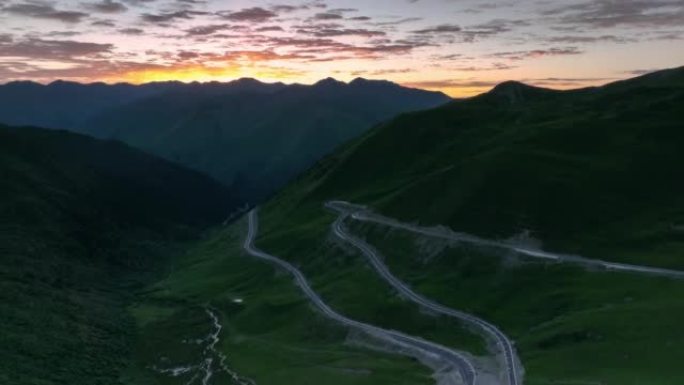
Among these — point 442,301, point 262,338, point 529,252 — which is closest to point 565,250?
Result: point 529,252

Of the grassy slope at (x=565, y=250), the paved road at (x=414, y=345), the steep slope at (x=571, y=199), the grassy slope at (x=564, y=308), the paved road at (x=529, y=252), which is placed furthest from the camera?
the steep slope at (x=571, y=199)

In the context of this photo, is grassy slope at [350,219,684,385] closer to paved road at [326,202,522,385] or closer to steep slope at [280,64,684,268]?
paved road at [326,202,522,385]

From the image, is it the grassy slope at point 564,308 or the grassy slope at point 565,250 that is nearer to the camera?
the grassy slope at point 564,308

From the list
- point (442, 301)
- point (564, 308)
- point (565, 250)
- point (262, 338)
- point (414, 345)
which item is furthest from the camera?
point (565, 250)

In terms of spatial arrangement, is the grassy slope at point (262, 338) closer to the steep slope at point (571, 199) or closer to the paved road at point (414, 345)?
the paved road at point (414, 345)

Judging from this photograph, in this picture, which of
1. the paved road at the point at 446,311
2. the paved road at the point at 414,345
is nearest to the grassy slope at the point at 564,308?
the paved road at the point at 446,311

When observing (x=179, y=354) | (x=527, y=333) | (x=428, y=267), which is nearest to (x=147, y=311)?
(x=179, y=354)

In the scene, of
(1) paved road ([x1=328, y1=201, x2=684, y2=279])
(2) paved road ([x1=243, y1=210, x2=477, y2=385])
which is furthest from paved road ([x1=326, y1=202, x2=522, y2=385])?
(1) paved road ([x1=328, y1=201, x2=684, y2=279])

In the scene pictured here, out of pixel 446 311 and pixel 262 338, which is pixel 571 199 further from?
pixel 262 338

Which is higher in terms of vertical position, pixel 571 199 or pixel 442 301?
pixel 571 199
